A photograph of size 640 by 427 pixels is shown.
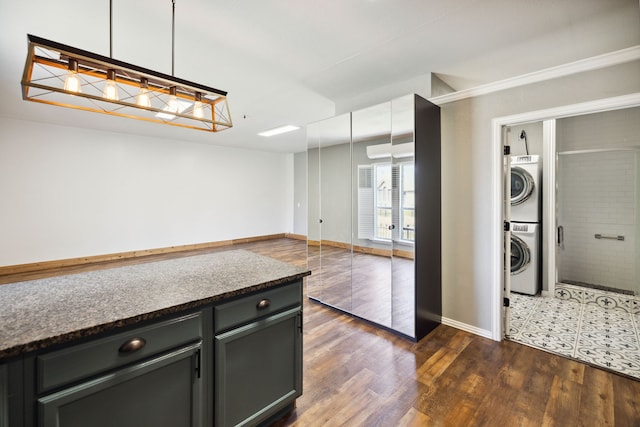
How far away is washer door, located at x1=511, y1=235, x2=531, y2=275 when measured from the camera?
3.88 meters

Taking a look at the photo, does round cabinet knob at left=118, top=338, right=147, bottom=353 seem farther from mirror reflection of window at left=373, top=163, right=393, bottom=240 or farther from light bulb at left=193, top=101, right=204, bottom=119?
mirror reflection of window at left=373, top=163, right=393, bottom=240

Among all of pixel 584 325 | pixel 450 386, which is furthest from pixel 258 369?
pixel 584 325

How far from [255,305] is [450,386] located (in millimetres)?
1610

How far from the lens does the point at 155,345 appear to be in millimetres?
1264

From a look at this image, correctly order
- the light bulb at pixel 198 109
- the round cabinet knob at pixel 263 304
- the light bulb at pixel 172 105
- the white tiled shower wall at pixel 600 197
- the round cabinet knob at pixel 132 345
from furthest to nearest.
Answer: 1. the white tiled shower wall at pixel 600 197
2. the light bulb at pixel 198 109
3. the light bulb at pixel 172 105
4. the round cabinet knob at pixel 263 304
5. the round cabinet knob at pixel 132 345

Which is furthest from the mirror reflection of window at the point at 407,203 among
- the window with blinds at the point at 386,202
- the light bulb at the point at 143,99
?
the light bulb at the point at 143,99

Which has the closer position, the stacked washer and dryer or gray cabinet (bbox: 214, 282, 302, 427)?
gray cabinet (bbox: 214, 282, 302, 427)

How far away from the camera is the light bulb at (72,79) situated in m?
1.36

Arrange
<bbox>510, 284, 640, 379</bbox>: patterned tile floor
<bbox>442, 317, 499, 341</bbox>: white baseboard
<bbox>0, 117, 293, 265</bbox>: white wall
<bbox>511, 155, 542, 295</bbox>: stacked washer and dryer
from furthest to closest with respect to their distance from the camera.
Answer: <bbox>0, 117, 293, 265</bbox>: white wall → <bbox>511, 155, 542, 295</bbox>: stacked washer and dryer → <bbox>442, 317, 499, 341</bbox>: white baseboard → <bbox>510, 284, 640, 379</bbox>: patterned tile floor

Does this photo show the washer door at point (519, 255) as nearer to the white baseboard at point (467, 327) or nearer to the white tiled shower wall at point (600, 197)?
the white tiled shower wall at point (600, 197)

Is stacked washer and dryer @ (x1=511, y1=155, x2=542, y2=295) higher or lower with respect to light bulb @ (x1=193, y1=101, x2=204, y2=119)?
lower

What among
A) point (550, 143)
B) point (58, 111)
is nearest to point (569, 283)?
point (550, 143)

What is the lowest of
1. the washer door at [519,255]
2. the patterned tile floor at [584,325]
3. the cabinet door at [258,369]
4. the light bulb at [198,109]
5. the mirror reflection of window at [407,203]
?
the patterned tile floor at [584,325]

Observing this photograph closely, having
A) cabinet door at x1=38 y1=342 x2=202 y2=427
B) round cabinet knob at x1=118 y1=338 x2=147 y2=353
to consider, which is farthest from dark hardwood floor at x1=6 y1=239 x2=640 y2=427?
round cabinet knob at x1=118 y1=338 x2=147 y2=353
